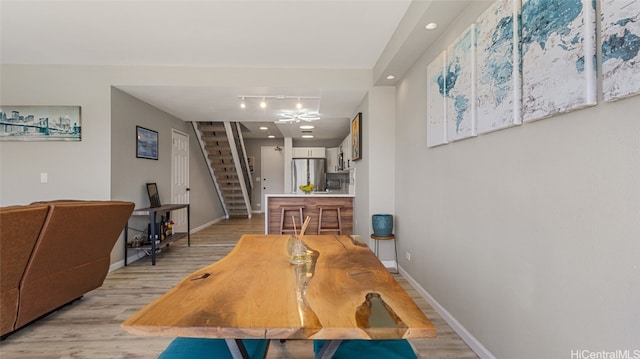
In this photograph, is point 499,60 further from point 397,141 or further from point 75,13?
point 75,13

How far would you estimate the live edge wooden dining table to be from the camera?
2.78 ft

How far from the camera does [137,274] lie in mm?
3652

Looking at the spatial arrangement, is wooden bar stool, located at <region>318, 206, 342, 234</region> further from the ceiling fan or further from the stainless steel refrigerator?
the stainless steel refrigerator

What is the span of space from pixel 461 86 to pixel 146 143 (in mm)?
4504

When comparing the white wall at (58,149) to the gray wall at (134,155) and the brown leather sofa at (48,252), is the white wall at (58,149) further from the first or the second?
the brown leather sofa at (48,252)

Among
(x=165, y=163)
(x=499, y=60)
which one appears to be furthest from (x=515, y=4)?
(x=165, y=163)

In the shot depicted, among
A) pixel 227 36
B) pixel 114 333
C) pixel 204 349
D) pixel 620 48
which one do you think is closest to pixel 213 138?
pixel 227 36

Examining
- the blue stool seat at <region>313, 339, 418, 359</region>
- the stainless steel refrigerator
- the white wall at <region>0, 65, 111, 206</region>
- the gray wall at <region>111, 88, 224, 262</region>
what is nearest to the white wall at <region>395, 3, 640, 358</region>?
the blue stool seat at <region>313, 339, 418, 359</region>

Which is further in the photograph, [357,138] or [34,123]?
[357,138]

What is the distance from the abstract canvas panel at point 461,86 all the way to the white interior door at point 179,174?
16.5 feet

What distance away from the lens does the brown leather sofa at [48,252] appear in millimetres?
1942

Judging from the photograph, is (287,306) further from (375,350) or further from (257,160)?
(257,160)

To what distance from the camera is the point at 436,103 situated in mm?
2555

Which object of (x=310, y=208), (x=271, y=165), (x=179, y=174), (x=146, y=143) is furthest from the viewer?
(x=271, y=165)
